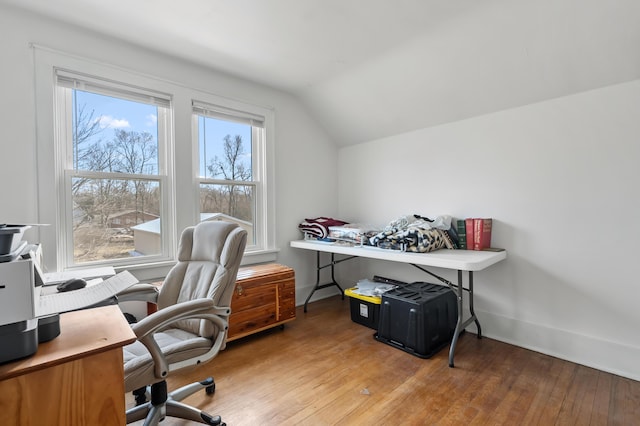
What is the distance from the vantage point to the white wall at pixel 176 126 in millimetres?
1970

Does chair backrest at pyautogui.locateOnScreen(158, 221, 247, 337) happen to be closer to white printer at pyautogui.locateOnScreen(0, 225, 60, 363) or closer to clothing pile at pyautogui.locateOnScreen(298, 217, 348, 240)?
white printer at pyautogui.locateOnScreen(0, 225, 60, 363)

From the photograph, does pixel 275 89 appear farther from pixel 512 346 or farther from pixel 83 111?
pixel 512 346

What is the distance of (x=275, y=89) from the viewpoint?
133 inches

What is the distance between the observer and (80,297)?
966 mm

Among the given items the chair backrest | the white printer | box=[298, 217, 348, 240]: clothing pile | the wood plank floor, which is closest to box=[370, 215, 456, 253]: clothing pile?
box=[298, 217, 348, 240]: clothing pile

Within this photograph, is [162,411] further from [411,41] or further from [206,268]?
[411,41]

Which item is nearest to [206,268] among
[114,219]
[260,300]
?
[260,300]

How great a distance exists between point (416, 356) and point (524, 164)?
1.81 metres

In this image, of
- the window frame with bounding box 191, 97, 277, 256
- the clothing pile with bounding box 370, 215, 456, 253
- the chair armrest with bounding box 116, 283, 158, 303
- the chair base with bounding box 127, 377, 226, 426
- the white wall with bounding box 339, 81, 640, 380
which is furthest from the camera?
the window frame with bounding box 191, 97, 277, 256

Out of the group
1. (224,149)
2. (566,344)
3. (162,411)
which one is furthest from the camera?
(224,149)

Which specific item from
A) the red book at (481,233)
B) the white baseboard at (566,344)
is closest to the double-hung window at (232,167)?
the red book at (481,233)

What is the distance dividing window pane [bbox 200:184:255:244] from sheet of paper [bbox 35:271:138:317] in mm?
1876

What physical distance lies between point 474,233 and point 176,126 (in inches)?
111

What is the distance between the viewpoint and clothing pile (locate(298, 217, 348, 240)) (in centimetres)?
342
